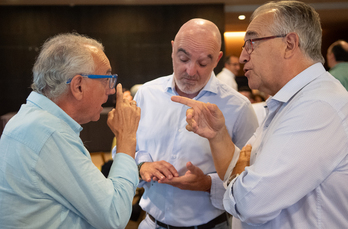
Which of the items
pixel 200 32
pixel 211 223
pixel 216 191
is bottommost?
pixel 211 223

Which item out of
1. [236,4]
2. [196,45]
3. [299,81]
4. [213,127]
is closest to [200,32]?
[196,45]

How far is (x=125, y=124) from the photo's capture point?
128 cm

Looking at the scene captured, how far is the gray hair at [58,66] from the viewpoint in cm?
114

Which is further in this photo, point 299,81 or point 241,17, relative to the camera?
point 241,17

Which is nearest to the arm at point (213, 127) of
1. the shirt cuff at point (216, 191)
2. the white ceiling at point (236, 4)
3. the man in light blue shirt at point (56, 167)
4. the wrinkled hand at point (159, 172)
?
the shirt cuff at point (216, 191)

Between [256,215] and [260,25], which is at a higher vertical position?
[260,25]

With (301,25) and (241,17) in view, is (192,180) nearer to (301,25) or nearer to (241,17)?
(301,25)

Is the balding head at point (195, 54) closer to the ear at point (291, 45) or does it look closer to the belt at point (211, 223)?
the ear at point (291, 45)

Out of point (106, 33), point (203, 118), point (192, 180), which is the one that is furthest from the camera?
point (106, 33)

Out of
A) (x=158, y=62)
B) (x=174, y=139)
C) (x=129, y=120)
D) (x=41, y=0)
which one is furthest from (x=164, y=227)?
(x=41, y=0)

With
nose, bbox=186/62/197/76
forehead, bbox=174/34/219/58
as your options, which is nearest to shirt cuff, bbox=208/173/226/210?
nose, bbox=186/62/197/76

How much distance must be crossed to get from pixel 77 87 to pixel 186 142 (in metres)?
0.70

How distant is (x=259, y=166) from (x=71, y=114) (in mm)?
756

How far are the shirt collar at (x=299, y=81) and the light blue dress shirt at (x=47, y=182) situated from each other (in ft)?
2.46
